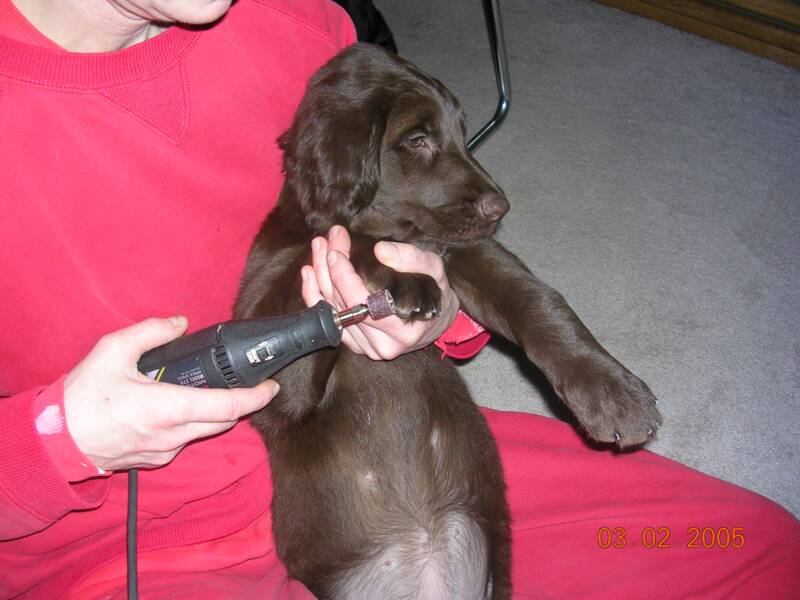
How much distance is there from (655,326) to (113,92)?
1.80 meters

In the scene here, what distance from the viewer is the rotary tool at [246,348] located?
2.87 feet

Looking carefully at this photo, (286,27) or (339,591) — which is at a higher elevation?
(286,27)

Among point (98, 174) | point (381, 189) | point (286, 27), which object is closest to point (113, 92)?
point (98, 174)

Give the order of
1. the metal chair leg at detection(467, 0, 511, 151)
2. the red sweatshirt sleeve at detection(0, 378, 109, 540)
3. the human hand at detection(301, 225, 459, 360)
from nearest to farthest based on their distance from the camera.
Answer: the red sweatshirt sleeve at detection(0, 378, 109, 540), the human hand at detection(301, 225, 459, 360), the metal chair leg at detection(467, 0, 511, 151)

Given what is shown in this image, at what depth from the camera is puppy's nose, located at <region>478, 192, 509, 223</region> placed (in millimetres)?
1300

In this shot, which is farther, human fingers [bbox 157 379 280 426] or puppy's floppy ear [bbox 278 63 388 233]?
puppy's floppy ear [bbox 278 63 388 233]

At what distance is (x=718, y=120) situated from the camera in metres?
2.88

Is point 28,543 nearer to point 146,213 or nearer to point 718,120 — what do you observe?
point 146,213

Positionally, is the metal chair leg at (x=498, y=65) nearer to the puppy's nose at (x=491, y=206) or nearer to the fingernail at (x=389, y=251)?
the puppy's nose at (x=491, y=206)

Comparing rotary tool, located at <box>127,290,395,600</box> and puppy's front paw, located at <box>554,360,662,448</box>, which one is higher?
rotary tool, located at <box>127,290,395,600</box>
